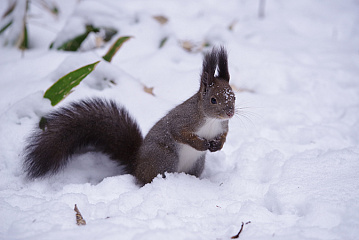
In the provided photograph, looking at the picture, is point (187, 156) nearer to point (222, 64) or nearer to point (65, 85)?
point (222, 64)

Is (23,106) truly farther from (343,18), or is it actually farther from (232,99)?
(343,18)

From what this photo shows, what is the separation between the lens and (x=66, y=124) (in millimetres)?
1670

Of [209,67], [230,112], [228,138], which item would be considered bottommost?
[228,138]

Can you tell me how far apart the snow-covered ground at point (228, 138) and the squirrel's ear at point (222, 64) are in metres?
0.22

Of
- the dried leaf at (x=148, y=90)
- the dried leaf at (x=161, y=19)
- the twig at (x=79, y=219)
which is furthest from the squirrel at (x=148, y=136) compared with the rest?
the dried leaf at (x=161, y=19)

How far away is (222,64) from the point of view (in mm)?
1706

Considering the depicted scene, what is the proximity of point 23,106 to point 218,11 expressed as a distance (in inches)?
138

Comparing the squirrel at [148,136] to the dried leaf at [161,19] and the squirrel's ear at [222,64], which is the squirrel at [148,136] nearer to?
the squirrel's ear at [222,64]

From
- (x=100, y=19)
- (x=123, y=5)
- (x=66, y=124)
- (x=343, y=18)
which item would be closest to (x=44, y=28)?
(x=100, y=19)

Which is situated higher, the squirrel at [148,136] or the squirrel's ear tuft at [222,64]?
the squirrel's ear tuft at [222,64]

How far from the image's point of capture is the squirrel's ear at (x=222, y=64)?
5.43 feet

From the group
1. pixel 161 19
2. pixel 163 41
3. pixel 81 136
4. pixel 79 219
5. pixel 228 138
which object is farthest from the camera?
pixel 161 19

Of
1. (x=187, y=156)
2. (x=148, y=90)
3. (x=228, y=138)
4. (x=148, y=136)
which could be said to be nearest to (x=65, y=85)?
(x=148, y=136)

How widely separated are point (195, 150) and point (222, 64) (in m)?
0.47
